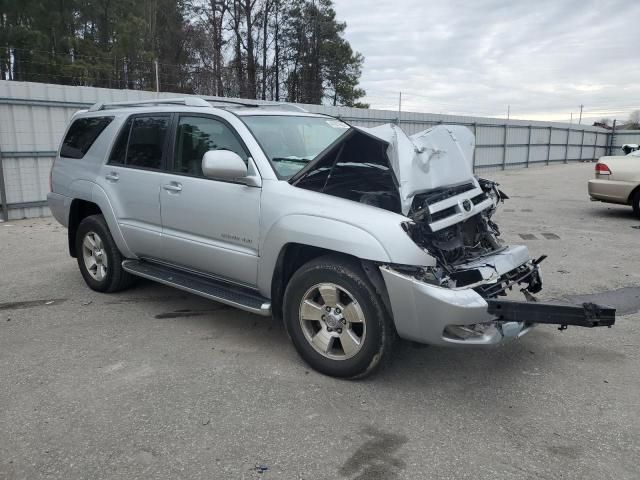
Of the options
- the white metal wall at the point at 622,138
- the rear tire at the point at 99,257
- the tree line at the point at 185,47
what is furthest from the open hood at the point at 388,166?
the white metal wall at the point at 622,138

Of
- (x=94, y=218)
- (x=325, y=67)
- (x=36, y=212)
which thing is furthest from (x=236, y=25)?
(x=94, y=218)

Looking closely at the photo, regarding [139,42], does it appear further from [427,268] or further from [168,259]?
[427,268]

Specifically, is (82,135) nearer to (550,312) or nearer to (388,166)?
(388,166)

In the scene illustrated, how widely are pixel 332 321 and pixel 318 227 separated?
25.1 inches

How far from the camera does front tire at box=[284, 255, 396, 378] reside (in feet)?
10.8

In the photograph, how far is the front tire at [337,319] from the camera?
330cm

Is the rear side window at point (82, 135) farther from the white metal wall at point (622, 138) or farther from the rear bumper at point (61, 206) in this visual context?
the white metal wall at point (622, 138)

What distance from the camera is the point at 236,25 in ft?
108

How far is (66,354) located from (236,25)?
107 ft

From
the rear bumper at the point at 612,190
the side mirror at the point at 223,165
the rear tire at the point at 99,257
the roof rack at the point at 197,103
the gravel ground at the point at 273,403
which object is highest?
the roof rack at the point at 197,103

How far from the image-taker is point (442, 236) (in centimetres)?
371

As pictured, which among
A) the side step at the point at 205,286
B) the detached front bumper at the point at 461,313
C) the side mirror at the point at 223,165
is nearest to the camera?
the detached front bumper at the point at 461,313

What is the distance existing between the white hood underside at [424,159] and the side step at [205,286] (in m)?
1.32

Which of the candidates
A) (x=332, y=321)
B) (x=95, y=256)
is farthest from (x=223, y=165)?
(x=95, y=256)
